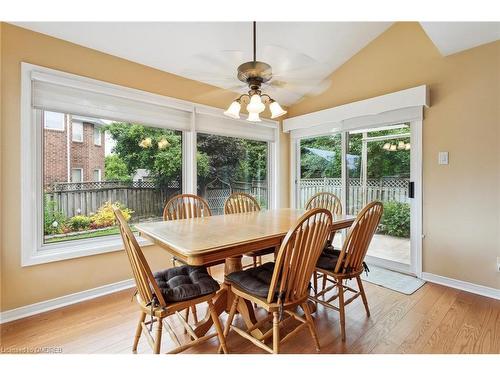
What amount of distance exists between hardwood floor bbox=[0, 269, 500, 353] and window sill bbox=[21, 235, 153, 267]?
1.40ft

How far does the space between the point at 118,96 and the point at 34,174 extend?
1.00 m

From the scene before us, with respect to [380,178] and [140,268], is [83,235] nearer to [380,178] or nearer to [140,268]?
[140,268]

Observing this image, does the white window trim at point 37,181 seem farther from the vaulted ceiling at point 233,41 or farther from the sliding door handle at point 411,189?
the sliding door handle at point 411,189

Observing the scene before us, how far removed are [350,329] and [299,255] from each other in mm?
930

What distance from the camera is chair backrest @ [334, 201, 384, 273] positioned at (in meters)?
1.71

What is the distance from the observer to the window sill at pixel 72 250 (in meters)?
2.07

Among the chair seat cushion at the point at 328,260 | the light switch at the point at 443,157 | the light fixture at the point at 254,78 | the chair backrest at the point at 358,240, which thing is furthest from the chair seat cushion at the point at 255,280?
the light switch at the point at 443,157

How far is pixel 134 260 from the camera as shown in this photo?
1312 mm

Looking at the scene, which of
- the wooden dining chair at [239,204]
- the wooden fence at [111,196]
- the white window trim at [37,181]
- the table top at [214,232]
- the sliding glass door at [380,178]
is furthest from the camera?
the sliding glass door at [380,178]

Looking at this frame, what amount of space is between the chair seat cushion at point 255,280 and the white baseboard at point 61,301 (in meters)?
1.46

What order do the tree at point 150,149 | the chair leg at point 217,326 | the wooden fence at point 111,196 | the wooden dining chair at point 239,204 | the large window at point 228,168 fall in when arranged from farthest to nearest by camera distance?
1. the large window at point 228,168
2. the wooden dining chair at point 239,204
3. the tree at point 150,149
4. the wooden fence at point 111,196
5. the chair leg at point 217,326

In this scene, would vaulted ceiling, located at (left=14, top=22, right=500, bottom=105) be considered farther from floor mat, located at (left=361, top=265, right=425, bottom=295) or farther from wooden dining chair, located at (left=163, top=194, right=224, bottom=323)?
floor mat, located at (left=361, top=265, right=425, bottom=295)

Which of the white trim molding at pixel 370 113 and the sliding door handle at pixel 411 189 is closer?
the white trim molding at pixel 370 113

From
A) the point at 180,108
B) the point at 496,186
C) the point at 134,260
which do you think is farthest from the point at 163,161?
the point at 496,186
